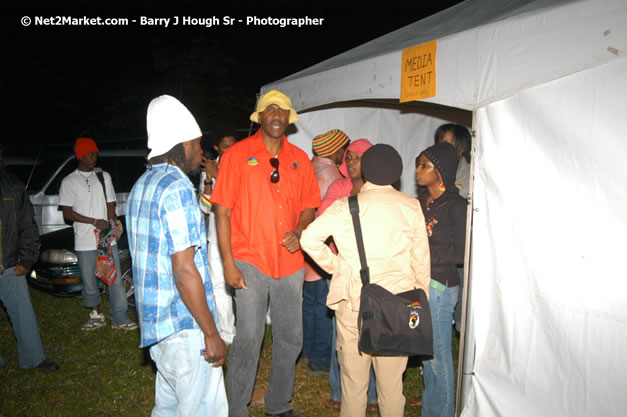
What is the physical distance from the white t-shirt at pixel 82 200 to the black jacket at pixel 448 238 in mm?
4130

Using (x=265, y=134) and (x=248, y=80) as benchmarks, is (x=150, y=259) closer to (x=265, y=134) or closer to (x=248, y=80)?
(x=265, y=134)

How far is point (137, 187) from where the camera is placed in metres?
2.37

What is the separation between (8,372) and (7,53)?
1517 cm

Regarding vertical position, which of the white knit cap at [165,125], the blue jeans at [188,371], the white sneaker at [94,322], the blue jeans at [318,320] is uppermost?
the white knit cap at [165,125]

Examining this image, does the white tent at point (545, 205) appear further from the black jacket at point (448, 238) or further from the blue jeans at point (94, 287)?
the blue jeans at point (94, 287)

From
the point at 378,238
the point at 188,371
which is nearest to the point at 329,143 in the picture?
the point at 378,238

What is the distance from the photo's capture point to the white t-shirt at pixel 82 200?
5512mm

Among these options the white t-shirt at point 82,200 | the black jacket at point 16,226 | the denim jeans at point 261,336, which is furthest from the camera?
the white t-shirt at point 82,200

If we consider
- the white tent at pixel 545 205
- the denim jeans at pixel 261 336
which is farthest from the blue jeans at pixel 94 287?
the white tent at pixel 545 205

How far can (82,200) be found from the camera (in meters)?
5.54

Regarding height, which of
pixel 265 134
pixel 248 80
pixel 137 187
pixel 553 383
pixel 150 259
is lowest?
pixel 553 383

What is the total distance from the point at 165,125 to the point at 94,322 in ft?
14.8

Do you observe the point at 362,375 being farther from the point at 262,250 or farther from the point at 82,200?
the point at 82,200

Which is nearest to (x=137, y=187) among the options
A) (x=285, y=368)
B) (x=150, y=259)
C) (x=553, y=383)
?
(x=150, y=259)
